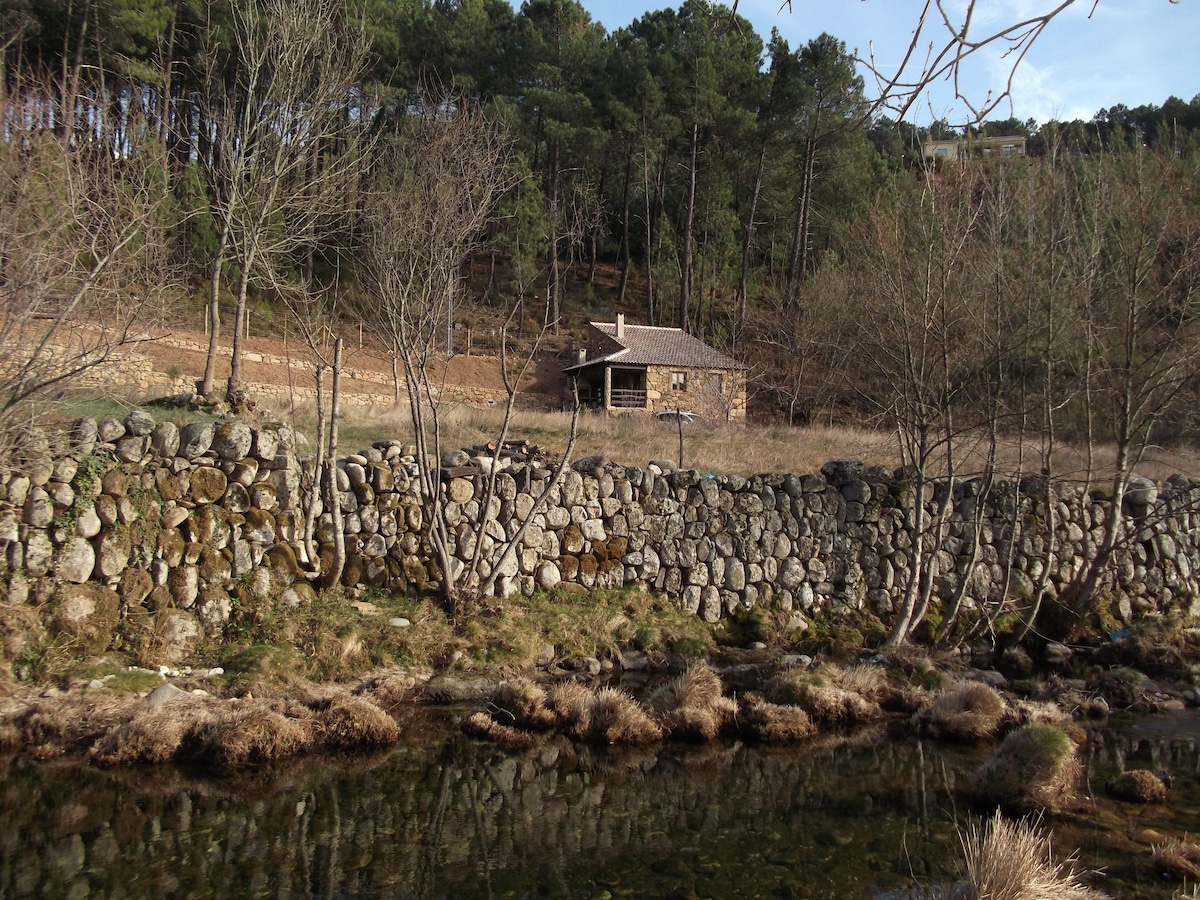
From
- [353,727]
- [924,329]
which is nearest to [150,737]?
[353,727]

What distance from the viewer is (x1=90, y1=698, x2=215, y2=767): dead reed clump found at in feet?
24.7

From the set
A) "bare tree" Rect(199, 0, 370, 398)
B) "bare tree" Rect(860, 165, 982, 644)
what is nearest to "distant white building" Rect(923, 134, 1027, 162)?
"bare tree" Rect(860, 165, 982, 644)

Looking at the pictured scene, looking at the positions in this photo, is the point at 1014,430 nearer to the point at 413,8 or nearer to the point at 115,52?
the point at 115,52

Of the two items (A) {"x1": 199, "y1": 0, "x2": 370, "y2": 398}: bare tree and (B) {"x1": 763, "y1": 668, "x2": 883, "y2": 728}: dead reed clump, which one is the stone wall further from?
(A) {"x1": 199, "y1": 0, "x2": 370, "y2": 398}: bare tree

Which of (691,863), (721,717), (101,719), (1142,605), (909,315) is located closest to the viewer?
(691,863)

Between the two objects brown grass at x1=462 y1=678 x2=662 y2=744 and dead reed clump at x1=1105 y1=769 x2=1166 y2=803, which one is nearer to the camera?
dead reed clump at x1=1105 y1=769 x2=1166 y2=803

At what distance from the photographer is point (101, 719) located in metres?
7.95

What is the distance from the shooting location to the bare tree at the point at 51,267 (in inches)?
363

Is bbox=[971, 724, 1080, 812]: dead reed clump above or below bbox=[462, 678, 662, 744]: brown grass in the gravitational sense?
above

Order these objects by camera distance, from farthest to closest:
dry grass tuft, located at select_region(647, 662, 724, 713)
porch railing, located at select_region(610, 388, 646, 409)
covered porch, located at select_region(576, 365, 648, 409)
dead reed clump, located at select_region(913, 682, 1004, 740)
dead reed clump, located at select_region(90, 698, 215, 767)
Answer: porch railing, located at select_region(610, 388, 646, 409) < covered porch, located at select_region(576, 365, 648, 409) < dry grass tuft, located at select_region(647, 662, 724, 713) < dead reed clump, located at select_region(913, 682, 1004, 740) < dead reed clump, located at select_region(90, 698, 215, 767)

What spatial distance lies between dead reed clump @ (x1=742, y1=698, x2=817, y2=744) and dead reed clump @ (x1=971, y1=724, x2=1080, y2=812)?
200 cm

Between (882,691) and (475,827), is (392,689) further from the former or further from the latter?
(882,691)

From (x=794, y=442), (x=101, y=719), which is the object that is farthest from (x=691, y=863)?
(x=794, y=442)

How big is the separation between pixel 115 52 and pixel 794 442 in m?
24.1
